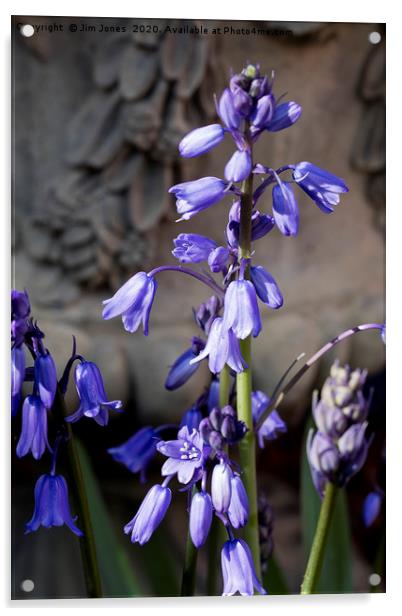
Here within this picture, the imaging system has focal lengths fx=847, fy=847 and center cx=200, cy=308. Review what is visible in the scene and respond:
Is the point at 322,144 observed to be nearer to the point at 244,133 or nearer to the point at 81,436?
the point at 244,133

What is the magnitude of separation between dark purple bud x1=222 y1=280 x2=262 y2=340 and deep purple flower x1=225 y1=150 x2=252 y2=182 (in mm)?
123

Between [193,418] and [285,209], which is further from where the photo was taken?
[193,418]

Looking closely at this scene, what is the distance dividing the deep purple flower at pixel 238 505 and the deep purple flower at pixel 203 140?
16.0 inches

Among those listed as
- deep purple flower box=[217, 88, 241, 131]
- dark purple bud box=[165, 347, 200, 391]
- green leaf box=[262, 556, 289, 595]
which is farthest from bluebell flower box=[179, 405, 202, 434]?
deep purple flower box=[217, 88, 241, 131]

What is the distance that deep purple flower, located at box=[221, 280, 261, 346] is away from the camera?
100cm

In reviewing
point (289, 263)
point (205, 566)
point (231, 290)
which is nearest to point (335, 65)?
point (289, 263)

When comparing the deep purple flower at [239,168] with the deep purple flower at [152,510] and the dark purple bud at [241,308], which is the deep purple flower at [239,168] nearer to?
the dark purple bud at [241,308]

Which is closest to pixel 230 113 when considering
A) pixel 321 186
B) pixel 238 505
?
pixel 321 186

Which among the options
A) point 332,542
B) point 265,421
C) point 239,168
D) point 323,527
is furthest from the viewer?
point 332,542

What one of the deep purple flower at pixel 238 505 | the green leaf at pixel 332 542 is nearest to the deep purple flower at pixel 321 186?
the deep purple flower at pixel 238 505

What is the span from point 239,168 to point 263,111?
76mm

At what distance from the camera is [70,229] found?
54.3 inches

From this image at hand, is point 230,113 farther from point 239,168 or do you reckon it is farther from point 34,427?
point 34,427

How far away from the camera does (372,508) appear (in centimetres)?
140
